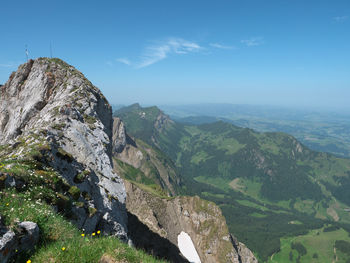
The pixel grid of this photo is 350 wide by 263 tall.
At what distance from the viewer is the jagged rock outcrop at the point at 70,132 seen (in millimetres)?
20900

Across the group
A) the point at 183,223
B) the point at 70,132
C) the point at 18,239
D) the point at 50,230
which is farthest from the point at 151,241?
the point at 18,239

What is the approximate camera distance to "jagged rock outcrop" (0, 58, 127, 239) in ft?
68.6

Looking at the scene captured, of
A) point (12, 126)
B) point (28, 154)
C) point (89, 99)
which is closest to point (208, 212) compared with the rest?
point (89, 99)

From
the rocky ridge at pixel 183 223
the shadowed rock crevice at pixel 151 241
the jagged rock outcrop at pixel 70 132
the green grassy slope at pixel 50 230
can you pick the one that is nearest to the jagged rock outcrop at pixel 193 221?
the rocky ridge at pixel 183 223

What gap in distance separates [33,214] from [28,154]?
10.6 metres

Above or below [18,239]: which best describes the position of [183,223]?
below

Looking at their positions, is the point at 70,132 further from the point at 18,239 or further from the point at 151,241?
the point at 151,241

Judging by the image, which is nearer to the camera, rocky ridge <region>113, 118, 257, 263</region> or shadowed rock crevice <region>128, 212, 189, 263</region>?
shadowed rock crevice <region>128, 212, 189, 263</region>

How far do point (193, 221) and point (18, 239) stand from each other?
92.9 metres

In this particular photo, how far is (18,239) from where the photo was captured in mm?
7562

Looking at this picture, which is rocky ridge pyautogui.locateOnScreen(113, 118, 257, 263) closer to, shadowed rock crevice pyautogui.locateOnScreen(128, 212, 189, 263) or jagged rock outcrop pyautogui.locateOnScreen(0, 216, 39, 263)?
shadowed rock crevice pyautogui.locateOnScreen(128, 212, 189, 263)

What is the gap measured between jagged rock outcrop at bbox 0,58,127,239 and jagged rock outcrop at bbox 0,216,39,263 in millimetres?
8389

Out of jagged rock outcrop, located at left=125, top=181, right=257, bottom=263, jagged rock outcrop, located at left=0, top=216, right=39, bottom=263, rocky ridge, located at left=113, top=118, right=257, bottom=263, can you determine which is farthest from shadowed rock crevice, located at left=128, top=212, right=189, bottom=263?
jagged rock outcrop, located at left=0, top=216, right=39, bottom=263

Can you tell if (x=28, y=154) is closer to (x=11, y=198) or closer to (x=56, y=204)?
(x=56, y=204)
